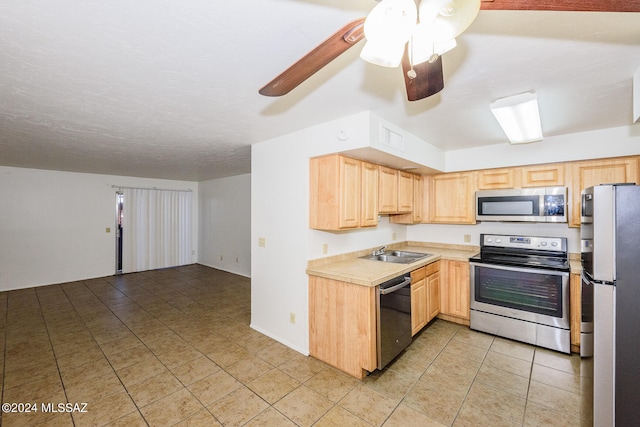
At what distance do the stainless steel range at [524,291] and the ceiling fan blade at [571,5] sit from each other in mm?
2813

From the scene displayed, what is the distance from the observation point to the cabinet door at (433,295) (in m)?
3.32

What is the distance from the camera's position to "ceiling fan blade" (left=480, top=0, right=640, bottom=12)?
0.78m

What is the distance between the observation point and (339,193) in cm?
261

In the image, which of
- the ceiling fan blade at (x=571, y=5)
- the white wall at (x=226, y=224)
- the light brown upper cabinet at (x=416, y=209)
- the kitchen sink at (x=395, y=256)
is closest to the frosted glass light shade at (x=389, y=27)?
the ceiling fan blade at (x=571, y=5)

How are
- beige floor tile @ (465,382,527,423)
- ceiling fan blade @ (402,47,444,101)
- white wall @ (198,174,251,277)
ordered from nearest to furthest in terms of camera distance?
ceiling fan blade @ (402,47,444,101), beige floor tile @ (465,382,527,423), white wall @ (198,174,251,277)

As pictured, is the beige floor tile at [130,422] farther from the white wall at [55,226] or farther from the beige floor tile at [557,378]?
the white wall at [55,226]

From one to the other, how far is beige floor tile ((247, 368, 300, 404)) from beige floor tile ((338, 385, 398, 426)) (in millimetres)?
465

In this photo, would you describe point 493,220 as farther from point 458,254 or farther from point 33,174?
point 33,174

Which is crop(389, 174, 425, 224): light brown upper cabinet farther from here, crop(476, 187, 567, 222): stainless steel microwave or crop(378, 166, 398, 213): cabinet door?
crop(476, 187, 567, 222): stainless steel microwave

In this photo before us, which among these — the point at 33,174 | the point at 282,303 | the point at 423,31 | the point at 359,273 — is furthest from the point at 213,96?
the point at 33,174

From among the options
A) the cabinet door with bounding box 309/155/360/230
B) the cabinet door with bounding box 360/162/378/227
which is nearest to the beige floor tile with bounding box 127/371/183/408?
the cabinet door with bounding box 309/155/360/230

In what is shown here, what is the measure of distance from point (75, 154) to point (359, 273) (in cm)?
445

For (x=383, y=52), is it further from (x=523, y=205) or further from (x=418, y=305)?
(x=523, y=205)

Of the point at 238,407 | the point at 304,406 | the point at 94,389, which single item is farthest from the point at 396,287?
the point at 94,389
